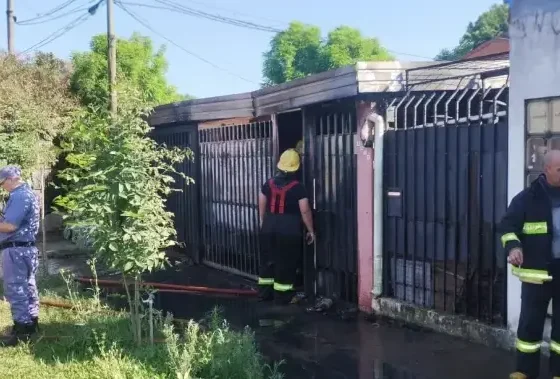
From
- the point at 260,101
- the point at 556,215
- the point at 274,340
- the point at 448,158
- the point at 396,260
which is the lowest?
the point at 274,340

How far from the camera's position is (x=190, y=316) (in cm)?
750

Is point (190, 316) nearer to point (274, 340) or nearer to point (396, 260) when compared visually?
point (274, 340)

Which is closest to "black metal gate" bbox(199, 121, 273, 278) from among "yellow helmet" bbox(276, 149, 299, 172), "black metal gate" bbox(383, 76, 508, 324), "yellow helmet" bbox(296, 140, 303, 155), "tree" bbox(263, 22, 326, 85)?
"yellow helmet" bbox(296, 140, 303, 155)

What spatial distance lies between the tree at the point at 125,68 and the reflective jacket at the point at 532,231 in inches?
542

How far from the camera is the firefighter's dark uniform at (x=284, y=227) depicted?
802 centimetres

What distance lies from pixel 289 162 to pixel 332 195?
703 mm

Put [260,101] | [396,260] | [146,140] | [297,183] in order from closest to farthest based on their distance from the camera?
[146,140] → [396,260] → [297,183] → [260,101]

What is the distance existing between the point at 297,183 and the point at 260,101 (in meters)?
1.68

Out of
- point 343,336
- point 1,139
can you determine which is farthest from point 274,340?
point 1,139

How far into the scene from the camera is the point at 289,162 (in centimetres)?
810

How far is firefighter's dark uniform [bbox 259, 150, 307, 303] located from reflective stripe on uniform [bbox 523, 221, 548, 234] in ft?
11.6

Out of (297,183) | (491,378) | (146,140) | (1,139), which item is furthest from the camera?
→ (1,139)

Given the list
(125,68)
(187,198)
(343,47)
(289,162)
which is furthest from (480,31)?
(289,162)

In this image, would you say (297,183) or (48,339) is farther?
(297,183)
